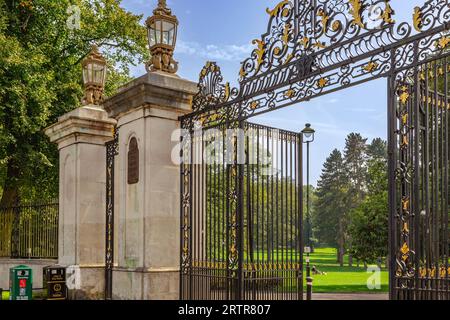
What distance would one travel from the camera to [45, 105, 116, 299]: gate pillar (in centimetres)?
1113

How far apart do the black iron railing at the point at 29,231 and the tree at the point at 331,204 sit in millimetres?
55059

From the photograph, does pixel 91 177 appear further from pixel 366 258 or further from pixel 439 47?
pixel 366 258

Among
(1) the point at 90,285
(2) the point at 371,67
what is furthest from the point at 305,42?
(1) the point at 90,285

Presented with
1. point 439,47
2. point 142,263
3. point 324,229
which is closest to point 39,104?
point 142,263

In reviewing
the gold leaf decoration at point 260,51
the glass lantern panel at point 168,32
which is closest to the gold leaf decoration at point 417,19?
the gold leaf decoration at point 260,51

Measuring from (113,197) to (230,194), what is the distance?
13.0 ft

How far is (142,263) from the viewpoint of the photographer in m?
8.69

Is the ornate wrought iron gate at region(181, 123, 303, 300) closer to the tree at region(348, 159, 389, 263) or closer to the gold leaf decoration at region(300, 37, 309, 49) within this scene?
the gold leaf decoration at region(300, 37, 309, 49)

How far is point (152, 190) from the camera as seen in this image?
882 centimetres

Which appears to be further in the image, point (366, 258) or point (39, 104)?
point (366, 258)

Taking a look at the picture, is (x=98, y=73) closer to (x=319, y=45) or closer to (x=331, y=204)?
(x=319, y=45)

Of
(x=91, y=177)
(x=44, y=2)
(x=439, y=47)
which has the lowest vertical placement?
(x=91, y=177)

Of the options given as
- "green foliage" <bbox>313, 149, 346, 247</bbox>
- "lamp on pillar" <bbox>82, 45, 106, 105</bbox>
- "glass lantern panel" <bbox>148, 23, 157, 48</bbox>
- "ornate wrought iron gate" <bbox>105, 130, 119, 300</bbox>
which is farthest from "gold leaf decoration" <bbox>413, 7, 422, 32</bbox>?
"green foliage" <bbox>313, 149, 346, 247</bbox>

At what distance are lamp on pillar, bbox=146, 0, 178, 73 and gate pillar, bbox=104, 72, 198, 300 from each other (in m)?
0.31
